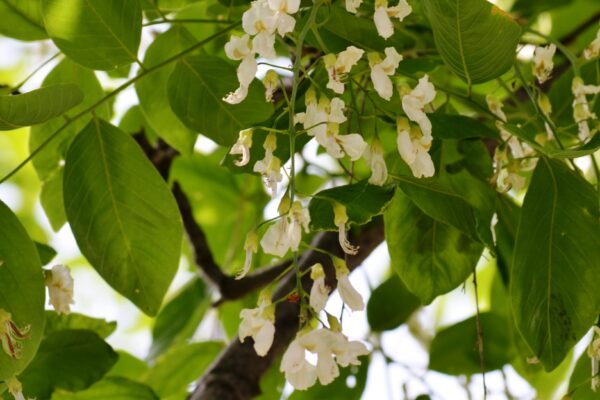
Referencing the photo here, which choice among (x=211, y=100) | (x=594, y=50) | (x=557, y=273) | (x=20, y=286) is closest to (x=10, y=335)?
(x=20, y=286)

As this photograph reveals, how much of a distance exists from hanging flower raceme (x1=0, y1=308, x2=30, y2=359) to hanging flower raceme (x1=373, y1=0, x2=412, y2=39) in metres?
0.30

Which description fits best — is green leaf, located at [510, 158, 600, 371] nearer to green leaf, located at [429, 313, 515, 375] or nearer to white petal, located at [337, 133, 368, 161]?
white petal, located at [337, 133, 368, 161]

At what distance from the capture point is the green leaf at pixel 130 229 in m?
0.72

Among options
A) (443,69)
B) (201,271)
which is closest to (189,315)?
(201,271)

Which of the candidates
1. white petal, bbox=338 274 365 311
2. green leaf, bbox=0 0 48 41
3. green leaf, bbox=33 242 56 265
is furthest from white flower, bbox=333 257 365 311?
green leaf, bbox=0 0 48 41

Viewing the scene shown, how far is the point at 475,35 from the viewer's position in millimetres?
630

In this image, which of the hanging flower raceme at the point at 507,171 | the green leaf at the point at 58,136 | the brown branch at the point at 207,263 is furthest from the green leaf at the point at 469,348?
the green leaf at the point at 58,136

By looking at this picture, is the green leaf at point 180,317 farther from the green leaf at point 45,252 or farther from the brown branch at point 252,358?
the green leaf at point 45,252

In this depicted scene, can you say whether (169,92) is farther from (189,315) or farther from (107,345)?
(189,315)

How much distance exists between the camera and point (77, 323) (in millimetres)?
898

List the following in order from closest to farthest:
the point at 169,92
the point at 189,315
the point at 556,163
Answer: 1. the point at 556,163
2. the point at 169,92
3. the point at 189,315

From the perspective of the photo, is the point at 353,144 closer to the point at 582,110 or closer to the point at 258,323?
the point at 258,323

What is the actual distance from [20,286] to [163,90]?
0.93 ft

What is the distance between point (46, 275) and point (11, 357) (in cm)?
8
